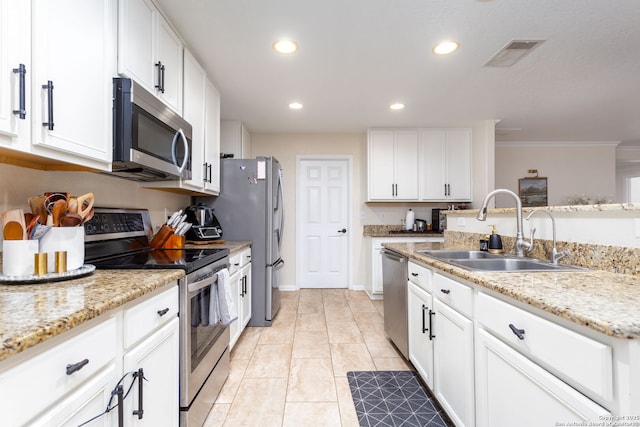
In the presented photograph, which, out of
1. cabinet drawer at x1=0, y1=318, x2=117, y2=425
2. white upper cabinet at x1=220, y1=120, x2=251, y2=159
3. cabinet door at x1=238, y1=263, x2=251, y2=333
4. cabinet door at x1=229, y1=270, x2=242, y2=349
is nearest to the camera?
cabinet drawer at x1=0, y1=318, x2=117, y2=425

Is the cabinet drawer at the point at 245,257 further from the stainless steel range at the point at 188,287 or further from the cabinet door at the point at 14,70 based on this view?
the cabinet door at the point at 14,70

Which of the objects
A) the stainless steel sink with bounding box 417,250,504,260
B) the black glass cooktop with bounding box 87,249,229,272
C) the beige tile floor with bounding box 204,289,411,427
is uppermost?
the black glass cooktop with bounding box 87,249,229,272

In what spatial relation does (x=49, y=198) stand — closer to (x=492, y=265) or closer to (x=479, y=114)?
(x=492, y=265)

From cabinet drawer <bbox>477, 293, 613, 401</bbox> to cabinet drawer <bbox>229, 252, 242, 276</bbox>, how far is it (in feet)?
5.77

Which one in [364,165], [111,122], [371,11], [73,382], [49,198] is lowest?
[73,382]

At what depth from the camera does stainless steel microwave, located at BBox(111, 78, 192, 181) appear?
1.38 metres

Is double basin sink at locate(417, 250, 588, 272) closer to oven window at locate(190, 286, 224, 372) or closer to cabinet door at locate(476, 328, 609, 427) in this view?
cabinet door at locate(476, 328, 609, 427)

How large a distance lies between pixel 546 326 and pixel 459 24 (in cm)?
184

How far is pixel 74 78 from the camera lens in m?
1.13

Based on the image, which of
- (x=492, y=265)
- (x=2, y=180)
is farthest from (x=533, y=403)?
(x=2, y=180)

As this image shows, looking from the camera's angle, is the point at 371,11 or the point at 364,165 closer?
the point at 371,11

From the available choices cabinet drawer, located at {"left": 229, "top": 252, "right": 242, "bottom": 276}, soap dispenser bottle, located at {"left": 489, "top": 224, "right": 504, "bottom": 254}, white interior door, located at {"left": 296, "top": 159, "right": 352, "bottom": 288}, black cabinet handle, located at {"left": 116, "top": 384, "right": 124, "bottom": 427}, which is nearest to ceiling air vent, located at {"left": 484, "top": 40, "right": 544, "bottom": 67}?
soap dispenser bottle, located at {"left": 489, "top": 224, "right": 504, "bottom": 254}

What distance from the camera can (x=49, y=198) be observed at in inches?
45.2

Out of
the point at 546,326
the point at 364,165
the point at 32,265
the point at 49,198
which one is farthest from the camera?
the point at 364,165
